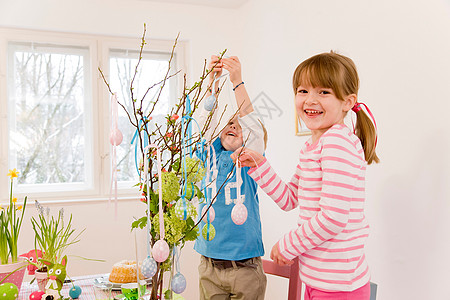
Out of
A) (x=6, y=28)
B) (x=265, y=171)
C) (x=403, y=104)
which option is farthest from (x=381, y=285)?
(x=6, y=28)

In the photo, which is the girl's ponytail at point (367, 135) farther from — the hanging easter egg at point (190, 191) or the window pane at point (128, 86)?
the window pane at point (128, 86)

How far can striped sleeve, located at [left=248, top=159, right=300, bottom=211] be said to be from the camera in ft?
4.05

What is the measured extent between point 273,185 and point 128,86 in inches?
91.5

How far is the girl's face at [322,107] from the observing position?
111 centimetres

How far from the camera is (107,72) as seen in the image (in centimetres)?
323

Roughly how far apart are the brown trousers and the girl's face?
690mm

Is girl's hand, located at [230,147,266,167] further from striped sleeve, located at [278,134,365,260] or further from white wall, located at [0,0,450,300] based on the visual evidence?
white wall, located at [0,0,450,300]

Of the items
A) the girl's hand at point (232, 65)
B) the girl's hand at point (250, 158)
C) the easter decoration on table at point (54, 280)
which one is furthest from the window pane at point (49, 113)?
the girl's hand at point (250, 158)

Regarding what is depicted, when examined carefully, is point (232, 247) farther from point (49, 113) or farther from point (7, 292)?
point (49, 113)

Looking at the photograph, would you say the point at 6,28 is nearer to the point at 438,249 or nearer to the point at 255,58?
the point at 255,58

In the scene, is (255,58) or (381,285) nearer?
(381,285)

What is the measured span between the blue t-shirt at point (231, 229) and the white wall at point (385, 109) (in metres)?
0.57

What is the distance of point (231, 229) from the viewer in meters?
1.57

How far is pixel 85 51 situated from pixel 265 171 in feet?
8.12
